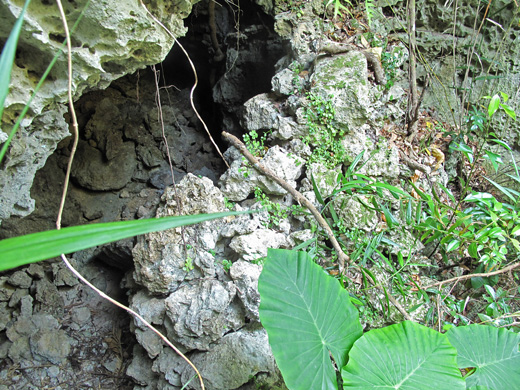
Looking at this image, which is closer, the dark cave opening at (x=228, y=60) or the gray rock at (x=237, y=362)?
the gray rock at (x=237, y=362)

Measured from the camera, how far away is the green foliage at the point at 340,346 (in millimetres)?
998

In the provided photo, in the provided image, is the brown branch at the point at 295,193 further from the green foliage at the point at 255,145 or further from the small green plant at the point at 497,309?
the small green plant at the point at 497,309

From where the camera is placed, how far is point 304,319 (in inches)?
41.2

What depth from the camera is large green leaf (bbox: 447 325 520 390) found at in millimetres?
1109

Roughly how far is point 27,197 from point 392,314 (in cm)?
Answer: 176

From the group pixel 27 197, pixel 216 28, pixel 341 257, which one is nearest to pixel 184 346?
pixel 341 257

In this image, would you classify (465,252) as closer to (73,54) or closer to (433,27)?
(433,27)

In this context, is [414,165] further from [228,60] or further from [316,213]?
[228,60]

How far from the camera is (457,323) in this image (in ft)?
5.73

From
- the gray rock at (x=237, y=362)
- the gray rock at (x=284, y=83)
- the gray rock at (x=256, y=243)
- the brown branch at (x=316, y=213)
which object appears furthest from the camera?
the gray rock at (x=284, y=83)

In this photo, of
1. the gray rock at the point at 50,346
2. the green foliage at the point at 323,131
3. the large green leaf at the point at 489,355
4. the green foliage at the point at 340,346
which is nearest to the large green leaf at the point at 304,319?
the green foliage at the point at 340,346

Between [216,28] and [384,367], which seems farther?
[216,28]

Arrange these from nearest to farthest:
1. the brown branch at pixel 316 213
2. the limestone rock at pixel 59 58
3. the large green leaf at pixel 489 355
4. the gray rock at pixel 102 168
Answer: the large green leaf at pixel 489 355 → the limestone rock at pixel 59 58 → the brown branch at pixel 316 213 → the gray rock at pixel 102 168

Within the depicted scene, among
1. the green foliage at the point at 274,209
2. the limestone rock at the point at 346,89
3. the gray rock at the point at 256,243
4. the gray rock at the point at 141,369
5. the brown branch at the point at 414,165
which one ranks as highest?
the limestone rock at the point at 346,89
